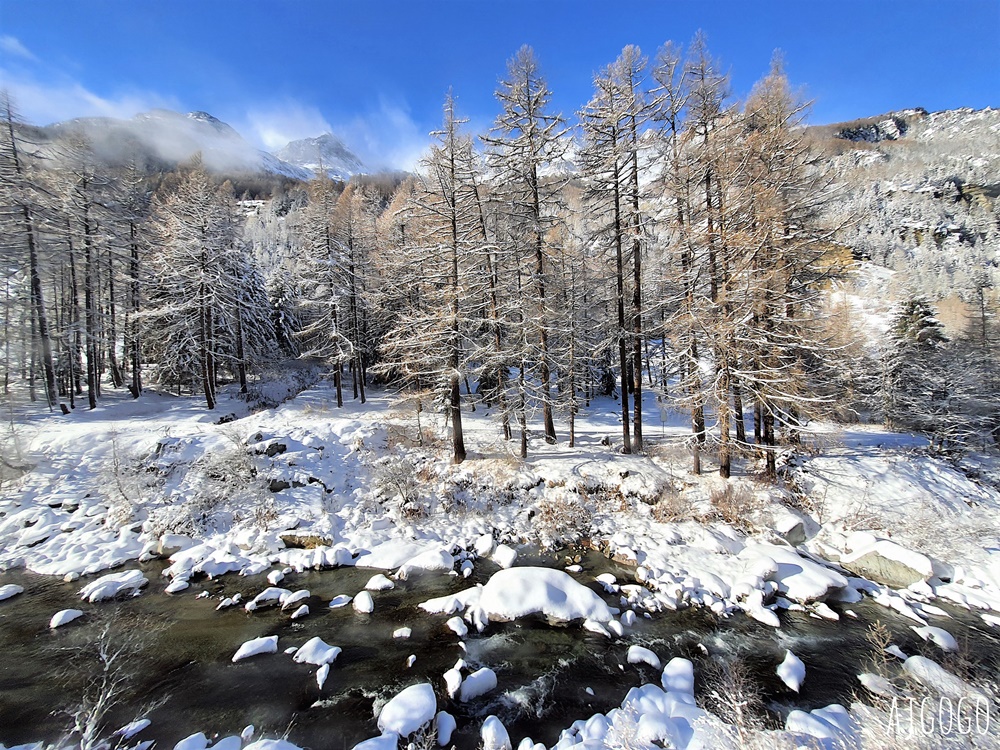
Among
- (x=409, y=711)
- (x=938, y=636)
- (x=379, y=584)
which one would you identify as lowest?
(x=938, y=636)

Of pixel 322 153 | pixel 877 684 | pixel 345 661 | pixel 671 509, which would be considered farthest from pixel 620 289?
pixel 322 153

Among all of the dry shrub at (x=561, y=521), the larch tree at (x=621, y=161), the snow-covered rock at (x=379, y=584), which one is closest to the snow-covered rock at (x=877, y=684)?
the dry shrub at (x=561, y=521)

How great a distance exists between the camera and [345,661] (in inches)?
289

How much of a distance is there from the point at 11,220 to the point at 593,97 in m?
29.0

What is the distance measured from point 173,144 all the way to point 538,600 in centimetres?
15150

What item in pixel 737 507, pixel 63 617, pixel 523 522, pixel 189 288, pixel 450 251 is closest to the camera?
pixel 63 617

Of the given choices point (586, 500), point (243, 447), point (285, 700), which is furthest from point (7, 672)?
point (586, 500)

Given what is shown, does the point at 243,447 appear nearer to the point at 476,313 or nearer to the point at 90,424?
the point at 90,424

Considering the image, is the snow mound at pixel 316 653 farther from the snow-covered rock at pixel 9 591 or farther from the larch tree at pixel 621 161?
the larch tree at pixel 621 161

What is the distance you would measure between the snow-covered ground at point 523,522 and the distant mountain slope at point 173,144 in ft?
325

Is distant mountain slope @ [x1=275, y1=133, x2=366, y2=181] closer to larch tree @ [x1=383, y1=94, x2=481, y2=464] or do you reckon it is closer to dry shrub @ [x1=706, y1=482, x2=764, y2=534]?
larch tree @ [x1=383, y1=94, x2=481, y2=464]

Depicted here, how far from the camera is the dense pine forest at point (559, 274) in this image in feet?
39.1

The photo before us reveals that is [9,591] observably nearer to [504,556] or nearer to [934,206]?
[504,556]

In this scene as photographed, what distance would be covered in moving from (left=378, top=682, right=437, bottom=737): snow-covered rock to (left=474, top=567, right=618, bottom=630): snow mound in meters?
2.18
